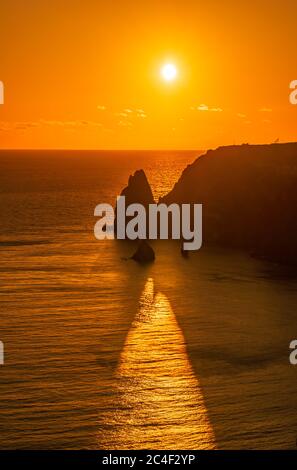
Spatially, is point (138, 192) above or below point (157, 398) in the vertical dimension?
above

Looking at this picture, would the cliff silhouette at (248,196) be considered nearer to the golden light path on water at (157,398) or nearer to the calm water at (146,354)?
the calm water at (146,354)

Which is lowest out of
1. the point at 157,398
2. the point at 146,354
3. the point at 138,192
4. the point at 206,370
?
the point at 157,398

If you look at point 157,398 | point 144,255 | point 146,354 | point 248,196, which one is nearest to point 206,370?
point 146,354

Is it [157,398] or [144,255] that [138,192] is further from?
[157,398]

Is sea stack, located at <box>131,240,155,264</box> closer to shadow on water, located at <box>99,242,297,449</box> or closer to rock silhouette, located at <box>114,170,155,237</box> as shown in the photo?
shadow on water, located at <box>99,242,297,449</box>

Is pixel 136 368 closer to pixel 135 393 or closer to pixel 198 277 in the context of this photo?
pixel 135 393

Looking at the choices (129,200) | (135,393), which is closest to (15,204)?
(129,200)

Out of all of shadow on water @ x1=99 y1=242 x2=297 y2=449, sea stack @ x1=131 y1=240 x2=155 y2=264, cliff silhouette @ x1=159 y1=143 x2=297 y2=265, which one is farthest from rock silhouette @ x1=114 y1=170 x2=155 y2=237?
shadow on water @ x1=99 y1=242 x2=297 y2=449
